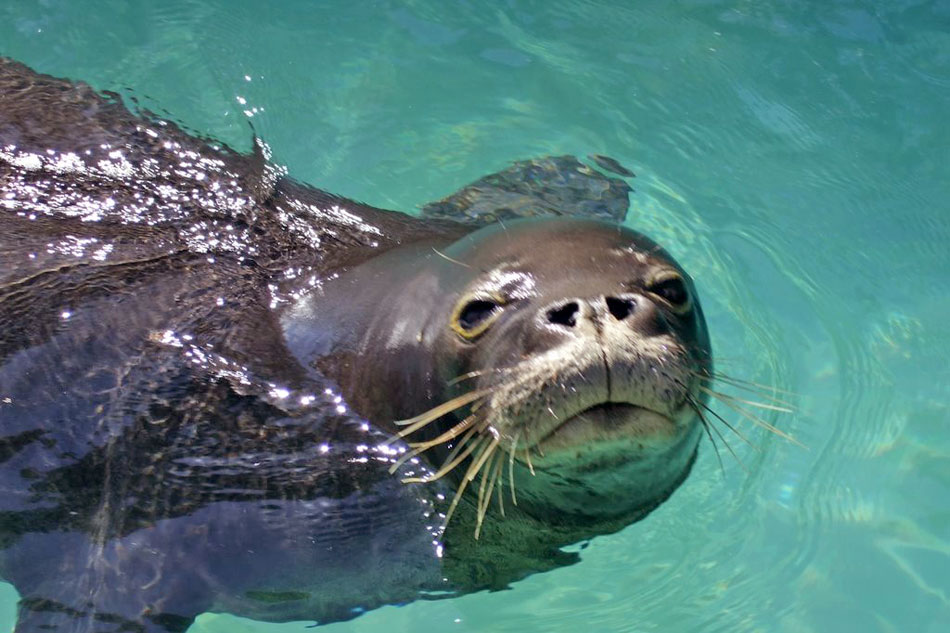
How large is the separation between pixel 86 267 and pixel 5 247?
32cm

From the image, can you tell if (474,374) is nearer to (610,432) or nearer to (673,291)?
(610,432)

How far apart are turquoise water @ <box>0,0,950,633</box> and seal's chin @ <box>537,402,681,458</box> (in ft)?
7.67

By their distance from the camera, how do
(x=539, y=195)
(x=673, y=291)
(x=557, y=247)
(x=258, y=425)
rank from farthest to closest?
1. (x=539, y=195)
2. (x=258, y=425)
3. (x=557, y=247)
4. (x=673, y=291)

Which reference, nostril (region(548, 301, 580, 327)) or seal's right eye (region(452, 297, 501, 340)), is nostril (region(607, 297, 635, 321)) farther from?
seal's right eye (region(452, 297, 501, 340))

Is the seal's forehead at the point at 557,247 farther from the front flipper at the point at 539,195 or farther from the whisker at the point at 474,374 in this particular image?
the front flipper at the point at 539,195

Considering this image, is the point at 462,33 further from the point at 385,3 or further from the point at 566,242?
the point at 566,242

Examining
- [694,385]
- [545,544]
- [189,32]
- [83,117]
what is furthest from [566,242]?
[189,32]

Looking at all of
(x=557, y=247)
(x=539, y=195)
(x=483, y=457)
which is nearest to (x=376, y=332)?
(x=557, y=247)

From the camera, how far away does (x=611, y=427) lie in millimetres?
3188

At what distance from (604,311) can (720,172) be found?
4.79 meters

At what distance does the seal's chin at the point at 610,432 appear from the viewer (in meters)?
3.18

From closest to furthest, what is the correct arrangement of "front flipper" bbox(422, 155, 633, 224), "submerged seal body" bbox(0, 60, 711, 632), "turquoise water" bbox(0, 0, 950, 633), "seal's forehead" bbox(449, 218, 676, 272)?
"seal's forehead" bbox(449, 218, 676, 272), "submerged seal body" bbox(0, 60, 711, 632), "turquoise water" bbox(0, 0, 950, 633), "front flipper" bbox(422, 155, 633, 224)

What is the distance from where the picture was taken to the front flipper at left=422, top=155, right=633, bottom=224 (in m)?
5.98

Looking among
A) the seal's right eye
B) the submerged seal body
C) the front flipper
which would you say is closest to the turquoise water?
the front flipper
